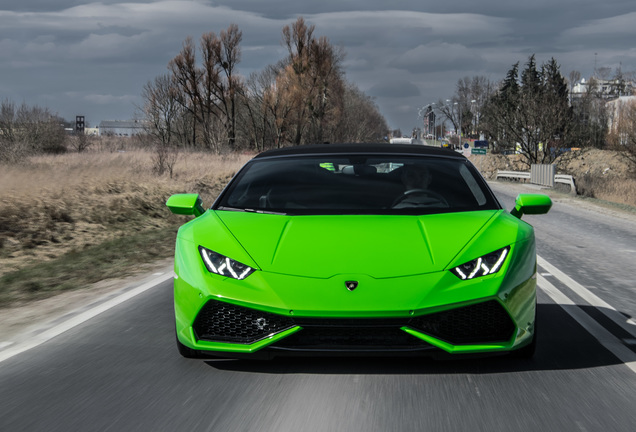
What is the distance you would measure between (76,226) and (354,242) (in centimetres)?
1083

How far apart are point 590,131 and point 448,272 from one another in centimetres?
10950

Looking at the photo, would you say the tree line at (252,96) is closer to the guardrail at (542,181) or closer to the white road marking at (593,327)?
the guardrail at (542,181)

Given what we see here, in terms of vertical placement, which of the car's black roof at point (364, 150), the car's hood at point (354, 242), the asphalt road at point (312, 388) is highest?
the car's black roof at point (364, 150)

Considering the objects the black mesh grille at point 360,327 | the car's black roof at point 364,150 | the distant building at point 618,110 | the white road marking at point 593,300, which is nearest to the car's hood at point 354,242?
the black mesh grille at point 360,327

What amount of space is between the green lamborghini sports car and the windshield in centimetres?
A: 29

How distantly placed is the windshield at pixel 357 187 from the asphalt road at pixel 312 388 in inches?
41.0

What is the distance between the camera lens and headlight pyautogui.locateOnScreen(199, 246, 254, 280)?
4.08 metres

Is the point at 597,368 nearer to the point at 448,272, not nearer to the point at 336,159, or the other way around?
the point at 448,272

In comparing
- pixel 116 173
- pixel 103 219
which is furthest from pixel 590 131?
pixel 103 219

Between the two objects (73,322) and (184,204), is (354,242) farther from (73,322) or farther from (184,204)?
(73,322)

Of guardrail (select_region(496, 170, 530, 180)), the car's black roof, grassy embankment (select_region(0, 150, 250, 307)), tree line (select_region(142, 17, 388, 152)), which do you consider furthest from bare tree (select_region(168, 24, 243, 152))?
the car's black roof

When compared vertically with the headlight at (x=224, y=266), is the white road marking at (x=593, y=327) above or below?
below

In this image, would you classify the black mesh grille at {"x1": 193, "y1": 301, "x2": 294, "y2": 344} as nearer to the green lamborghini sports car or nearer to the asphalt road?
the green lamborghini sports car

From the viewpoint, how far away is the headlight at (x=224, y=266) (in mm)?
4082
